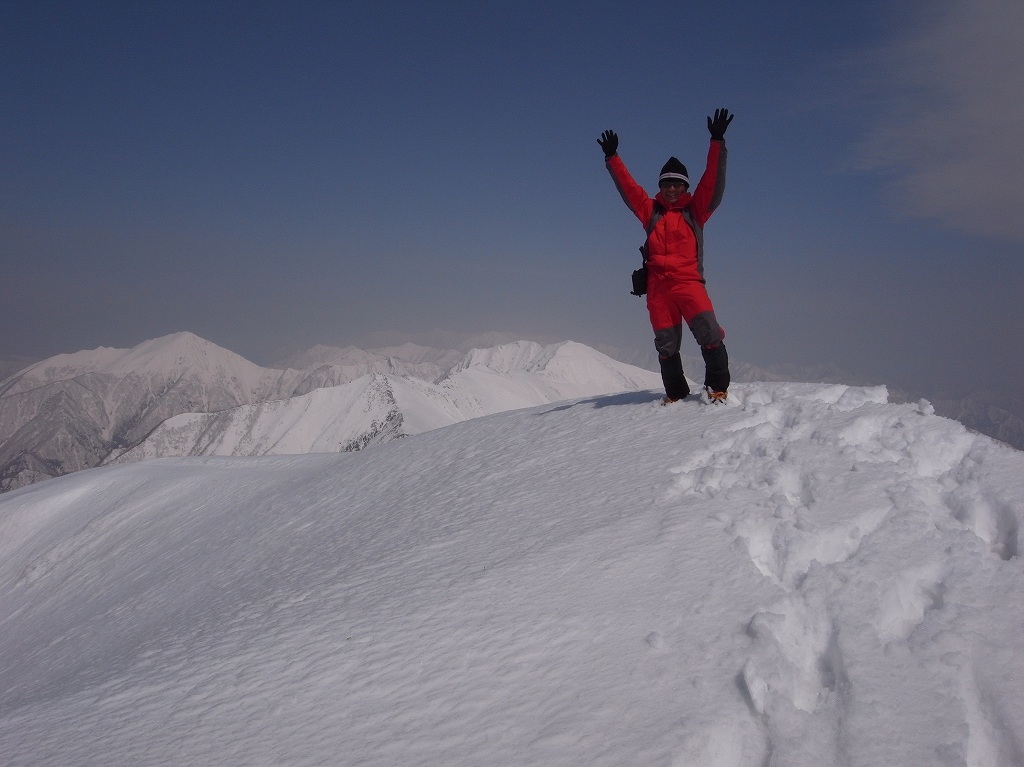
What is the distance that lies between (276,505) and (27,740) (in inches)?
237

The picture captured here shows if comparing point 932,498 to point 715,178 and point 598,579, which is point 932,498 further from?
point 715,178

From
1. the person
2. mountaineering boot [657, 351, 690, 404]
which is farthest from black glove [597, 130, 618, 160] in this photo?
mountaineering boot [657, 351, 690, 404]

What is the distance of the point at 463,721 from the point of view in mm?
2781

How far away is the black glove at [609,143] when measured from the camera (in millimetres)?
7090

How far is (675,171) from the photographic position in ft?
21.7

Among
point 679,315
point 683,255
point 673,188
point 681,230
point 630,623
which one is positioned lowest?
point 630,623

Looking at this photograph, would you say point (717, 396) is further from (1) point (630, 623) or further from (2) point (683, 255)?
(1) point (630, 623)

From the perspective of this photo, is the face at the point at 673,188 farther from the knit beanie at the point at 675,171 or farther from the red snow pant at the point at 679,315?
the red snow pant at the point at 679,315

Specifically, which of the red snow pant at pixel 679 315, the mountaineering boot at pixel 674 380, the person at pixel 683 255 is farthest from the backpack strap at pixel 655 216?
the mountaineering boot at pixel 674 380

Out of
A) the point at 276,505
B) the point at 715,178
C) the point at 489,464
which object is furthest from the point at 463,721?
the point at 276,505

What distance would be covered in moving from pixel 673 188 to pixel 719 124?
815mm

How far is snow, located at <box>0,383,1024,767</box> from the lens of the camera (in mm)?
2486

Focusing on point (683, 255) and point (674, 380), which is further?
point (674, 380)

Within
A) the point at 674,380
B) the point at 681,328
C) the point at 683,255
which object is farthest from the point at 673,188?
the point at 674,380
